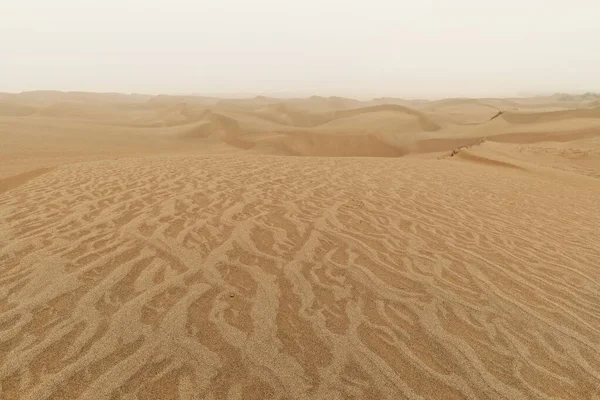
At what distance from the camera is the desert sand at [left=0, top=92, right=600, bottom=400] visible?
90.2 inches

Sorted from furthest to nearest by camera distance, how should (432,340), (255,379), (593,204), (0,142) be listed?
(0,142), (593,204), (432,340), (255,379)

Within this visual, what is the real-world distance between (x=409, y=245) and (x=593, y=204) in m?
5.51

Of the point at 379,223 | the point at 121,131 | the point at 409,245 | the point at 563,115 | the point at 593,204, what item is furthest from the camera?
the point at 563,115

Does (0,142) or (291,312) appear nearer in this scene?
(291,312)

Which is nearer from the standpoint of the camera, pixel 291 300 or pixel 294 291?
pixel 291 300

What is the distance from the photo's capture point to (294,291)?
3.25 m

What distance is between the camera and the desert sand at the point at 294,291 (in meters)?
2.29

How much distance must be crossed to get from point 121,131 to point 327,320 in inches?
879

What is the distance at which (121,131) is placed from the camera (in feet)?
71.1

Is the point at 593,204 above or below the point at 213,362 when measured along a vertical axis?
below

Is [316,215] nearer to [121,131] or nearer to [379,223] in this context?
[379,223]

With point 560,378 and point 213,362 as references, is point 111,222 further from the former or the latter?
point 560,378

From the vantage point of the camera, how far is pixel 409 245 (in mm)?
4449

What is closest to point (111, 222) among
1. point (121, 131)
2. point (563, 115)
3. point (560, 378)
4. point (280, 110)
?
point (560, 378)
